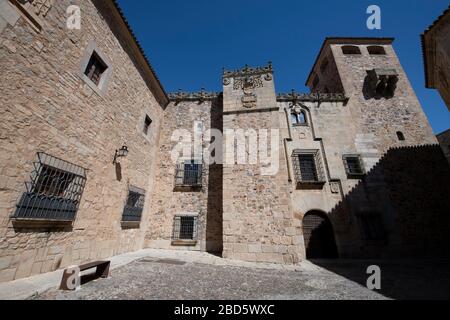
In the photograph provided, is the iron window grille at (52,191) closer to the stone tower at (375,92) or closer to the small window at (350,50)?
the stone tower at (375,92)

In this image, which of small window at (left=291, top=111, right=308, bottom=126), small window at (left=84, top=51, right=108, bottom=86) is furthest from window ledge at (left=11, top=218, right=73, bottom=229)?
small window at (left=291, top=111, right=308, bottom=126)

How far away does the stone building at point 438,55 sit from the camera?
5945 millimetres

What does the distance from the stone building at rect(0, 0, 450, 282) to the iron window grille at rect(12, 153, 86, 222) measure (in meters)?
0.02

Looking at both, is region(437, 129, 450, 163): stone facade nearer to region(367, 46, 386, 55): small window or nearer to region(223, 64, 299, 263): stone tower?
region(367, 46, 386, 55): small window

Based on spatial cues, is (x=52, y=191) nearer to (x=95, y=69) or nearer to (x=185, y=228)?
(x=95, y=69)

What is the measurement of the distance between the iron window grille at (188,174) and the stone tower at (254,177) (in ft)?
6.01

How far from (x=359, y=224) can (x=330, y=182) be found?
217 centimetres

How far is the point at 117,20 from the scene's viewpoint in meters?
6.17

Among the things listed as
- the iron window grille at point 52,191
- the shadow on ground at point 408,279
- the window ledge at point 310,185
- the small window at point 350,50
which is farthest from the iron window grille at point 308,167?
the small window at point 350,50

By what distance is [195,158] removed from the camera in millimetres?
9172

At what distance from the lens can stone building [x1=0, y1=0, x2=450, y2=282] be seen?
141 inches

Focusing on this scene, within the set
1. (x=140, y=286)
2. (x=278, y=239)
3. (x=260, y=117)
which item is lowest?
(x=140, y=286)

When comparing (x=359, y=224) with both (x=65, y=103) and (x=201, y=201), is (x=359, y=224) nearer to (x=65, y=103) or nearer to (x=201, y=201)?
(x=201, y=201)
